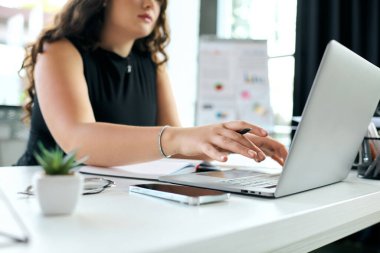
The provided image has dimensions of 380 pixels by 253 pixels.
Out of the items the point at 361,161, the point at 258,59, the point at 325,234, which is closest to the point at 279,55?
the point at 258,59

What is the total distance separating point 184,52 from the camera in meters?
3.87

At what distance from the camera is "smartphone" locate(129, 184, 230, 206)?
23.0 inches

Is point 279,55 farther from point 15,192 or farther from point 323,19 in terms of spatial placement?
point 15,192

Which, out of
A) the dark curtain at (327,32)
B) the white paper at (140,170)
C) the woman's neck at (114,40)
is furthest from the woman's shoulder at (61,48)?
the dark curtain at (327,32)

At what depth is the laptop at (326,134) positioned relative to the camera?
61 cm

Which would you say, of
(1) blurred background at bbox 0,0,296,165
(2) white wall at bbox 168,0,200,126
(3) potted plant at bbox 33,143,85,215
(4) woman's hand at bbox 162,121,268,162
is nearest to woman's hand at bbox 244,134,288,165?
(4) woman's hand at bbox 162,121,268,162

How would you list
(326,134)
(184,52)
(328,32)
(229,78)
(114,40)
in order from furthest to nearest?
(184,52) → (229,78) → (328,32) → (114,40) → (326,134)

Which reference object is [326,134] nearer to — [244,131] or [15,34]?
[244,131]

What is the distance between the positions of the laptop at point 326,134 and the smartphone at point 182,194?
82mm

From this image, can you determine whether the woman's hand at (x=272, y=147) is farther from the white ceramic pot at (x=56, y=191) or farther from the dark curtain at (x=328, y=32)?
the dark curtain at (x=328, y=32)

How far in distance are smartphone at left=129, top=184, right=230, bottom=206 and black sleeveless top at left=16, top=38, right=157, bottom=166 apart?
874 millimetres

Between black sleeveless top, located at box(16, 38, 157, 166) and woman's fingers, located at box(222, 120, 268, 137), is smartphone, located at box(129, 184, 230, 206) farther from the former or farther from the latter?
black sleeveless top, located at box(16, 38, 157, 166)

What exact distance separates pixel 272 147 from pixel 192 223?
0.57 meters

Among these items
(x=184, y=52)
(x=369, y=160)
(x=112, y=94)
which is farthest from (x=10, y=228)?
(x=184, y=52)
